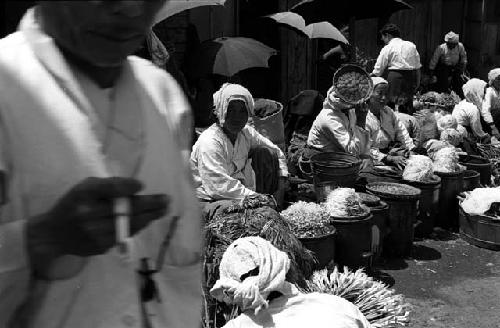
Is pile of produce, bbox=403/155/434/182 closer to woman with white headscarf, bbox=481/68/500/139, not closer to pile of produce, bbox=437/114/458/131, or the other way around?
pile of produce, bbox=437/114/458/131

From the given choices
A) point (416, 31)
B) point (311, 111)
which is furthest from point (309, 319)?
point (416, 31)

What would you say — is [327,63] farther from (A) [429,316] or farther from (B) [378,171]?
(A) [429,316]

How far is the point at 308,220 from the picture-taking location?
16.0 ft

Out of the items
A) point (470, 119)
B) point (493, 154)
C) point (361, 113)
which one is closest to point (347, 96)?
point (361, 113)

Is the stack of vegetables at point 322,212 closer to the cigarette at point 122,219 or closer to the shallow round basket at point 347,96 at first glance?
the shallow round basket at point 347,96

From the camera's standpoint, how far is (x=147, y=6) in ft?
4.13

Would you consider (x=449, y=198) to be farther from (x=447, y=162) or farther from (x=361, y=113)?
(x=361, y=113)

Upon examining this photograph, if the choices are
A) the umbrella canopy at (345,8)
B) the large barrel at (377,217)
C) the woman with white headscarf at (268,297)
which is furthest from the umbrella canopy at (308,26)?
the woman with white headscarf at (268,297)

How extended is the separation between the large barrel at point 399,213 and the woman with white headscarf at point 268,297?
264 centimetres

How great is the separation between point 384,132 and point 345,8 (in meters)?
2.14

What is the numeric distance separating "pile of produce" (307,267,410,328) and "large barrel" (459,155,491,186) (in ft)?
11.7

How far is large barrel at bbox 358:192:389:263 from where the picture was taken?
18.2ft

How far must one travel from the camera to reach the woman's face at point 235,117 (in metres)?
4.93

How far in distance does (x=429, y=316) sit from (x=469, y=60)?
10.9 metres
